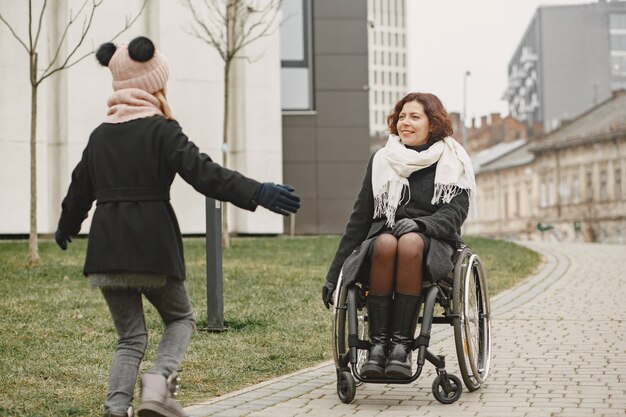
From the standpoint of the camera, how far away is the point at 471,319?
7.54m

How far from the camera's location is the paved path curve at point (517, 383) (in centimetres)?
646

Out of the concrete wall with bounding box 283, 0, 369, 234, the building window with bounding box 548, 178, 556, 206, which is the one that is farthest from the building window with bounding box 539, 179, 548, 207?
the concrete wall with bounding box 283, 0, 369, 234

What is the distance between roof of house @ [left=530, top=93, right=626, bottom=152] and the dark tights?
227ft

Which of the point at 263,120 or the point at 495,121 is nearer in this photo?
the point at 263,120

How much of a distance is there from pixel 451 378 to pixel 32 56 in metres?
11.3

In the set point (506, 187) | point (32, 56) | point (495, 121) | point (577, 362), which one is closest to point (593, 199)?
point (506, 187)

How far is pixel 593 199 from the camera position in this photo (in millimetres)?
77688

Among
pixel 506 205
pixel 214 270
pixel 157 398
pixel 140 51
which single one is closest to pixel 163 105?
pixel 140 51

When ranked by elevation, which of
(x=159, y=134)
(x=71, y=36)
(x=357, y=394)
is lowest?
(x=357, y=394)

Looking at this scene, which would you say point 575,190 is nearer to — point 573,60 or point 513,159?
point 513,159

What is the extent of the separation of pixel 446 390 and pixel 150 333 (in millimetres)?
3880

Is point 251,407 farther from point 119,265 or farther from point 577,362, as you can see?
point 577,362

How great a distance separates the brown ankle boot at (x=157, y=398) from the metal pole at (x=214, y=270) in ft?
15.4

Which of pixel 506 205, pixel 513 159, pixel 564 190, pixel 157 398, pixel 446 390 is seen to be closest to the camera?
pixel 157 398
